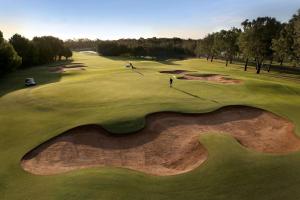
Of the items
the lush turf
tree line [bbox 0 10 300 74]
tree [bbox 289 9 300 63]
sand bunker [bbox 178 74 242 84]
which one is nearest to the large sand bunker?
the lush turf

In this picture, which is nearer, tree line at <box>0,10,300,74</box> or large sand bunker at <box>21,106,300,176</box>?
large sand bunker at <box>21,106,300,176</box>

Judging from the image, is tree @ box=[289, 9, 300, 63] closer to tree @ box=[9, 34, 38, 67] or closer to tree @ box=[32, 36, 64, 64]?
tree @ box=[9, 34, 38, 67]

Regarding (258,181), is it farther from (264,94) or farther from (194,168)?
(264,94)

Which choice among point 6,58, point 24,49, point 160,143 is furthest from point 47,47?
point 160,143

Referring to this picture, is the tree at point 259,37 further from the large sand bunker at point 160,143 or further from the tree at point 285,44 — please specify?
the large sand bunker at point 160,143

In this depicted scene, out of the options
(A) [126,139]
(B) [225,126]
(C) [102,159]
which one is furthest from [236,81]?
(C) [102,159]

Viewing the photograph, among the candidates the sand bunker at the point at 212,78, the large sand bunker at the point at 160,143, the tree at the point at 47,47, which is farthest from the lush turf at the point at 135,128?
the tree at the point at 47,47
